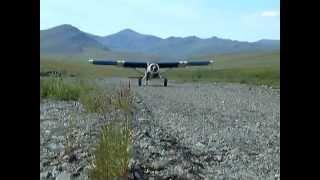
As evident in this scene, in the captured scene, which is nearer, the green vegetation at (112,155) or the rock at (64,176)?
the green vegetation at (112,155)

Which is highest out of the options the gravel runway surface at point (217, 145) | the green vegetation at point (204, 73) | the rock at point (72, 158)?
the green vegetation at point (204, 73)

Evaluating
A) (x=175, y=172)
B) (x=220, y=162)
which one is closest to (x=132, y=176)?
(x=175, y=172)

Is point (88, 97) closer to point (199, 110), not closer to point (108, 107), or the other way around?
point (199, 110)

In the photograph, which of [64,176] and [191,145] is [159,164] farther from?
[191,145]

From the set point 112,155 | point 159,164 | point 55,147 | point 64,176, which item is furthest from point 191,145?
point 112,155

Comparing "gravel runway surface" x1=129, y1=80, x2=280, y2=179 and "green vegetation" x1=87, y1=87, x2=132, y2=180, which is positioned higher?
"green vegetation" x1=87, y1=87, x2=132, y2=180

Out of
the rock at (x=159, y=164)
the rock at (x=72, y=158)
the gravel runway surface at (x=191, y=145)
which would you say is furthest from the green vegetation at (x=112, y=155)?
the rock at (x=72, y=158)

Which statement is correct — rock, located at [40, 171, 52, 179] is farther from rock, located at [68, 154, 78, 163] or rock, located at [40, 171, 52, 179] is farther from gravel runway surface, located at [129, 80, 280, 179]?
gravel runway surface, located at [129, 80, 280, 179]

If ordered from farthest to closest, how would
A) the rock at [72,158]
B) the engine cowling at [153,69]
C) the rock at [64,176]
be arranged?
the engine cowling at [153,69] → the rock at [72,158] → the rock at [64,176]

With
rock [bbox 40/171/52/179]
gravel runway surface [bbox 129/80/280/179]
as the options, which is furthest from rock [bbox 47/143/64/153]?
rock [bbox 40/171/52/179]

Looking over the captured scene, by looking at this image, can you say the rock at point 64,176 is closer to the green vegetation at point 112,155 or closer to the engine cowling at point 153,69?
the green vegetation at point 112,155

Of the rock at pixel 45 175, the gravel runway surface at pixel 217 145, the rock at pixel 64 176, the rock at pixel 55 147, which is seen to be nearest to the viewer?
the rock at pixel 64 176

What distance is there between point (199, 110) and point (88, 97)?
135 inches
